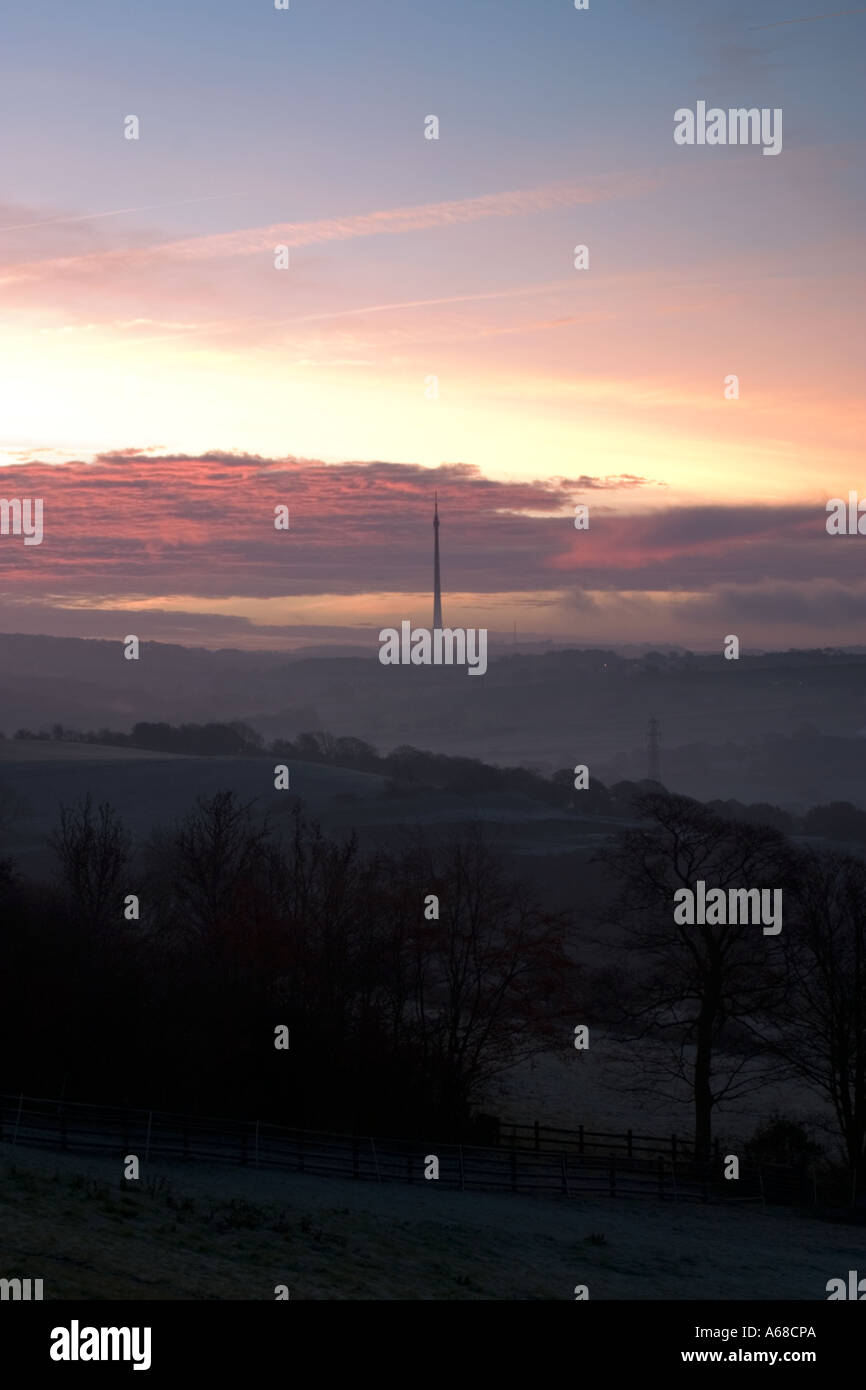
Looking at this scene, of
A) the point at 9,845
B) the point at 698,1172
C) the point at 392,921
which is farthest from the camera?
the point at 9,845

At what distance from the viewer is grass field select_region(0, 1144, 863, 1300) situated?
20703 millimetres

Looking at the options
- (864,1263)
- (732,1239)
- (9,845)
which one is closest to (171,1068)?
(732,1239)

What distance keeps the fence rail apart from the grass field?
4.09ft

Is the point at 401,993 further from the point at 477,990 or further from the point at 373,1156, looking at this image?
the point at 373,1156

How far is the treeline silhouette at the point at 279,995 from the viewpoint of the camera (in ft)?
131

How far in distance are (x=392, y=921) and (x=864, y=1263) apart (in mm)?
24637

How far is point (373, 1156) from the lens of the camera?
36625 mm

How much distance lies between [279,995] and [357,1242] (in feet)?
72.7
